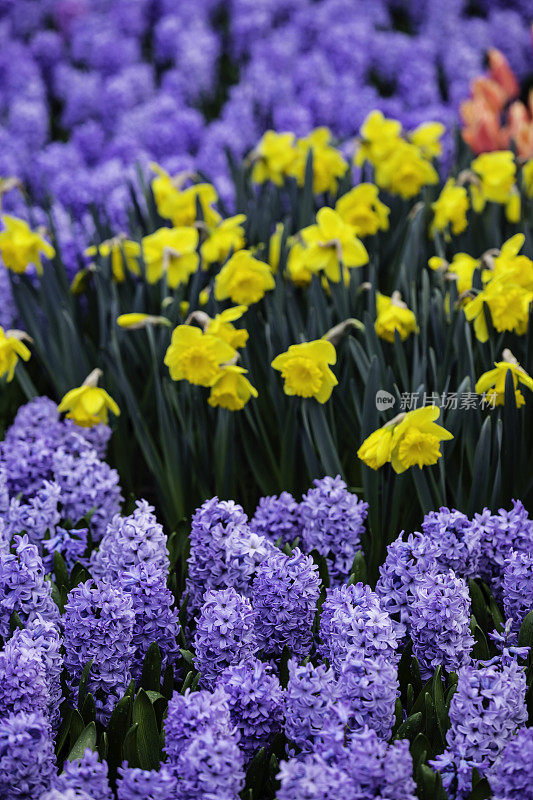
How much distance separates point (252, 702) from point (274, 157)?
2.30 meters

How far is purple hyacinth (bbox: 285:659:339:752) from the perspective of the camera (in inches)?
52.6

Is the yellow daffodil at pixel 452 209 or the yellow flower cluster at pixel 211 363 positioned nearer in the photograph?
the yellow flower cluster at pixel 211 363

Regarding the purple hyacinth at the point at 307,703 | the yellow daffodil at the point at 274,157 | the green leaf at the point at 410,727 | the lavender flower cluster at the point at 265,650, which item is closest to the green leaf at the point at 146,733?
the lavender flower cluster at the point at 265,650

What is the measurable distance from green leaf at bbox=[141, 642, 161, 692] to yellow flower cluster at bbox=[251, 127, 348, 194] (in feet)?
6.52

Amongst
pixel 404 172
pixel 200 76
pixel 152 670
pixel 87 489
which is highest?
pixel 200 76

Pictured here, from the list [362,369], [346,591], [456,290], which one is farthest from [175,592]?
[456,290]

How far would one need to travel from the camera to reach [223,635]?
1.49m

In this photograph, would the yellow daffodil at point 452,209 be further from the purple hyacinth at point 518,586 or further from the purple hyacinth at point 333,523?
the purple hyacinth at point 518,586

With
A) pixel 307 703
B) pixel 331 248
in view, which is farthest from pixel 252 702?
pixel 331 248

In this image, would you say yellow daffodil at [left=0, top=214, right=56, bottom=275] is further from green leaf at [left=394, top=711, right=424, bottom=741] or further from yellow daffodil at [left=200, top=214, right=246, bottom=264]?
green leaf at [left=394, top=711, right=424, bottom=741]

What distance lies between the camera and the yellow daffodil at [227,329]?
6.88 feet

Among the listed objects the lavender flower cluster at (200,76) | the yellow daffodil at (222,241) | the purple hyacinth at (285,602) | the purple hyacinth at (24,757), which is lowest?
the purple hyacinth at (24,757)

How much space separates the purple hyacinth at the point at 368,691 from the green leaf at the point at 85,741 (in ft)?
1.38

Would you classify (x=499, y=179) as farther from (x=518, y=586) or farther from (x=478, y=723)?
(x=478, y=723)
